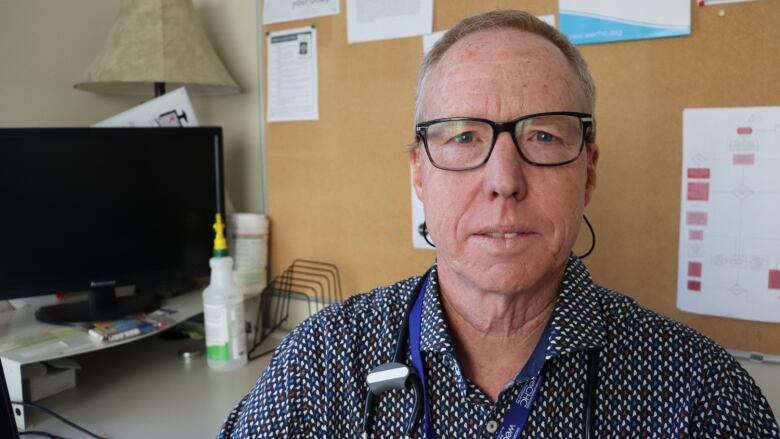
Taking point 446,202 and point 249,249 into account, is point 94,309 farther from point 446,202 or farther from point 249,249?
point 446,202

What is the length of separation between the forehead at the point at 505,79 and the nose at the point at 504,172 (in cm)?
4

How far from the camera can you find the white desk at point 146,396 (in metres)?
1.11

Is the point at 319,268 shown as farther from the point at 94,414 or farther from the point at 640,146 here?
the point at 640,146

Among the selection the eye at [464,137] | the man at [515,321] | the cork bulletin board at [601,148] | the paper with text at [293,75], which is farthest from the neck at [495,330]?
the paper with text at [293,75]

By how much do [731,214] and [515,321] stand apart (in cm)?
59

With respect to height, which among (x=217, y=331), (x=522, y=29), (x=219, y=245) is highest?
(x=522, y=29)

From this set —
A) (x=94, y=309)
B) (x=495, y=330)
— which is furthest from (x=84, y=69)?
(x=495, y=330)

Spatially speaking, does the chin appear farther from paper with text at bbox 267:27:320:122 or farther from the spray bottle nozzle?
paper with text at bbox 267:27:320:122

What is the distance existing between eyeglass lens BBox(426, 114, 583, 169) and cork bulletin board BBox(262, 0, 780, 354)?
1.63ft

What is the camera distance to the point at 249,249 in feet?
5.24

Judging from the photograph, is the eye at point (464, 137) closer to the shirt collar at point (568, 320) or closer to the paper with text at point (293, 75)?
the shirt collar at point (568, 320)

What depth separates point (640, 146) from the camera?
117 centimetres

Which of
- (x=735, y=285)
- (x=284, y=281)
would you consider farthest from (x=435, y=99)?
(x=284, y=281)

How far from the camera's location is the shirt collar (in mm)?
768
